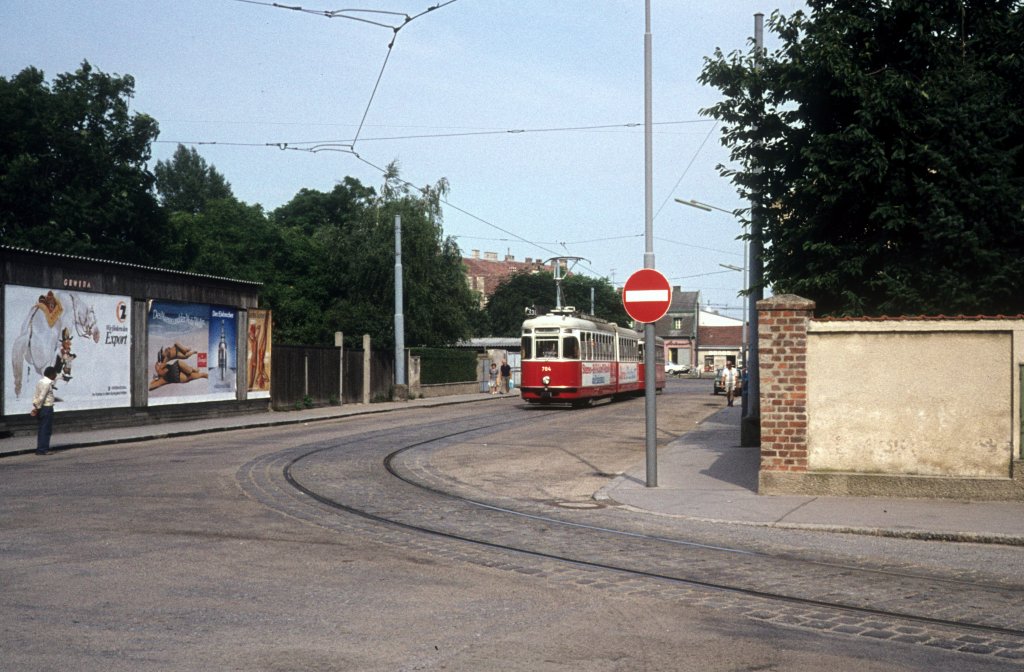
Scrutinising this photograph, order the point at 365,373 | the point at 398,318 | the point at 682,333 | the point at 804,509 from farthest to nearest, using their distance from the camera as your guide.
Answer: the point at 682,333
the point at 365,373
the point at 398,318
the point at 804,509

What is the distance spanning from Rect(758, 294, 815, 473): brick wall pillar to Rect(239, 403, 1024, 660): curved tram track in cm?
268

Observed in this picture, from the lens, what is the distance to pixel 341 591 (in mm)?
7125

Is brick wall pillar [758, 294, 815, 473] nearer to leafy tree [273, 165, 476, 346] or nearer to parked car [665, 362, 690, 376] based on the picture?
leafy tree [273, 165, 476, 346]

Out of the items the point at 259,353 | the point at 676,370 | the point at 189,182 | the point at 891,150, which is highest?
the point at 189,182

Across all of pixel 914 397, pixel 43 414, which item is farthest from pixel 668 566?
pixel 43 414

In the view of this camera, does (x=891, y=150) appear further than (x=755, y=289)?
No

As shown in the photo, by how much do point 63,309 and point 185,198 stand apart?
87.7m

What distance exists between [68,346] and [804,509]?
1842 centimetres

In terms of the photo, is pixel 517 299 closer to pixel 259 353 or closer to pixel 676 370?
pixel 676 370

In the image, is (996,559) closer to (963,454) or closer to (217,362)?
(963,454)

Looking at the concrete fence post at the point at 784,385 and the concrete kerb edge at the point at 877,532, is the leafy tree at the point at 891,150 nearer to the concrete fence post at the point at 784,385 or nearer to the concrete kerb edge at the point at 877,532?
the concrete fence post at the point at 784,385

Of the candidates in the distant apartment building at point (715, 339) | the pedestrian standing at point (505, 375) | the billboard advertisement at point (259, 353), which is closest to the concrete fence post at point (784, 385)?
the billboard advertisement at point (259, 353)

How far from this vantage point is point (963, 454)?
11.9 m

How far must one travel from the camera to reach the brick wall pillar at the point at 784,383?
1247 centimetres
